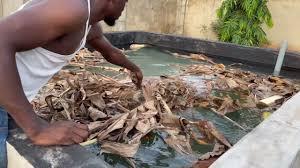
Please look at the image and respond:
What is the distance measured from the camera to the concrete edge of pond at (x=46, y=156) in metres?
1.34

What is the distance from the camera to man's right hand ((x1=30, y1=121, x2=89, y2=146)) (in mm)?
1408

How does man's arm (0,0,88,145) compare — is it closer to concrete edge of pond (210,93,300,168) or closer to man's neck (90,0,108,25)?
man's neck (90,0,108,25)

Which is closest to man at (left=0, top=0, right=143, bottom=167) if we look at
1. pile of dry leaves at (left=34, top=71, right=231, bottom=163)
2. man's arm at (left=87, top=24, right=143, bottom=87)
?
pile of dry leaves at (left=34, top=71, right=231, bottom=163)

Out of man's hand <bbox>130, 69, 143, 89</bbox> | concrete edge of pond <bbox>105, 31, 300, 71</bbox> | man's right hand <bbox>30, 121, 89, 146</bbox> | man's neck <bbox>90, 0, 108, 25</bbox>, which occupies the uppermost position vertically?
man's neck <bbox>90, 0, 108, 25</bbox>

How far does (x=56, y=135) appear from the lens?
143cm

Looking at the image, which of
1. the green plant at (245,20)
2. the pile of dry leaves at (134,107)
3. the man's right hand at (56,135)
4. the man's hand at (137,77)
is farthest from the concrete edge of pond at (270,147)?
the green plant at (245,20)

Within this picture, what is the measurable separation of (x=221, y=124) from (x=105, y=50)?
1.05m

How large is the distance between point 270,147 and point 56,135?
1022 mm

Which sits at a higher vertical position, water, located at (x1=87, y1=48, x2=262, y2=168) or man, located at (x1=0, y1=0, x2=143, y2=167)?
man, located at (x1=0, y1=0, x2=143, y2=167)

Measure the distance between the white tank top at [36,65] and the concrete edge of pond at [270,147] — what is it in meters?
0.89

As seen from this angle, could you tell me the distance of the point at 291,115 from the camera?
2.10 meters

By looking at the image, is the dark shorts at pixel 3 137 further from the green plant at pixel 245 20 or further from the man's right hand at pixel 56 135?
the green plant at pixel 245 20

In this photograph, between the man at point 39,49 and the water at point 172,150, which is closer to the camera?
the man at point 39,49

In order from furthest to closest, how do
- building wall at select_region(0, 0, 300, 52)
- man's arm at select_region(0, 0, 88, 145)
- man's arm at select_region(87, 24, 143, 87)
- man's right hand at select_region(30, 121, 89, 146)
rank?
building wall at select_region(0, 0, 300, 52)
man's arm at select_region(87, 24, 143, 87)
man's right hand at select_region(30, 121, 89, 146)
man's arm at select_region(0, 0, 88, 145)
